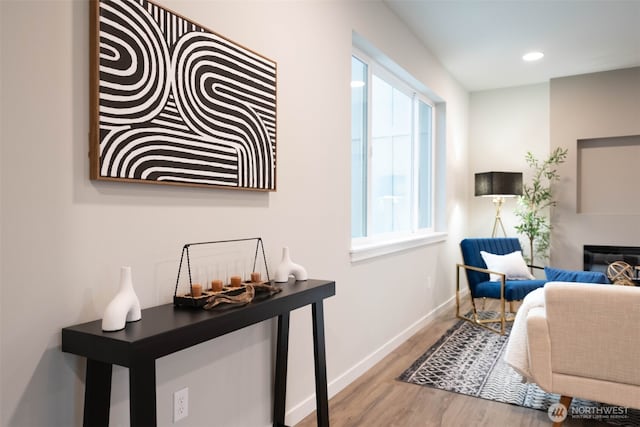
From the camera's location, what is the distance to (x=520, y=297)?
3984 mm

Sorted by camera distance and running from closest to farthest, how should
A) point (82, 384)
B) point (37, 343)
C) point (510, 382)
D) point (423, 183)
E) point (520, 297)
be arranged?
point (37, 343) < point (82, 384) < point (510, 382) < point (520, 297) < point (423, 183)

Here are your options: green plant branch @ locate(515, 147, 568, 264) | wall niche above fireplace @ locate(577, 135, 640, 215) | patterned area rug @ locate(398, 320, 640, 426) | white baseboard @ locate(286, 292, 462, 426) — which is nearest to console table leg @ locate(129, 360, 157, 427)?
white baseboard @ locate(286, 292, 462, 426)

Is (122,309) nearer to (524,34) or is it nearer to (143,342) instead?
(143,342)

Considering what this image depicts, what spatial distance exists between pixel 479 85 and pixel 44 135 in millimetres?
5451

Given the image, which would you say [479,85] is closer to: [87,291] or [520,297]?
[520,297]

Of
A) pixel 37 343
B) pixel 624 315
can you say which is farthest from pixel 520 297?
pixel 37 343

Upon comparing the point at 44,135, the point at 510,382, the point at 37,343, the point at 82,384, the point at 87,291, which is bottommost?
the point at 510,382

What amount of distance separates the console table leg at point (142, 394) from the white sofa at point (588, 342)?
1.75 metres

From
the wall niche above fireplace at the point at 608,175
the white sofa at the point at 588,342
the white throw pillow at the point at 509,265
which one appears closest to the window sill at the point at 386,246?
the white throw pillow at the point at 509,265

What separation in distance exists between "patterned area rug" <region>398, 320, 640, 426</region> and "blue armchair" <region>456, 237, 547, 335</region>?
0.33 m

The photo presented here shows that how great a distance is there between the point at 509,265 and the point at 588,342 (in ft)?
7.96

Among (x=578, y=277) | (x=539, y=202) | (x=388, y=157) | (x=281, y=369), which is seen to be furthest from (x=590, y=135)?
(x=281, y=369)

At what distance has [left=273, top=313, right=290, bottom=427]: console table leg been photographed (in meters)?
2.18

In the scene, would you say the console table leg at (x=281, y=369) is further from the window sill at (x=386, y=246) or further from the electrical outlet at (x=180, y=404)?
the window sill at (x=386, y=246)
